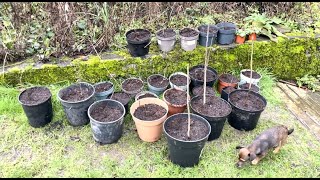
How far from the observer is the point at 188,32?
4363 mm

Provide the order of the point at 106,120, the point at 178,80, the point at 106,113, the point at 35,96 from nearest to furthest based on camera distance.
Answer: the point at 106,120, the point at 106,113, the point at 35,96, the point at 178,80

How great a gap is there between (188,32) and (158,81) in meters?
0.81

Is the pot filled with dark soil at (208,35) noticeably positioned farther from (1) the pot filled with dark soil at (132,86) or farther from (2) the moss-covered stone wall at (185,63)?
(1) the pot filled with dark soil at (132,86)

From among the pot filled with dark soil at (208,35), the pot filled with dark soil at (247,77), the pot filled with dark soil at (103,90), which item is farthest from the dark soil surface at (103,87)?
the pot filled with dark soil at (247,77)

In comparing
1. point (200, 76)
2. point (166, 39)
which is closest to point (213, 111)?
point (200, 76)

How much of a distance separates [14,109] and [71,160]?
1.13 metres

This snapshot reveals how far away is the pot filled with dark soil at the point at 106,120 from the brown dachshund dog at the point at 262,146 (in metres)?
1.27

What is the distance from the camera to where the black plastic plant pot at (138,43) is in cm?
399

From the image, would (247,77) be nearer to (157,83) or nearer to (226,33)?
(226,33)

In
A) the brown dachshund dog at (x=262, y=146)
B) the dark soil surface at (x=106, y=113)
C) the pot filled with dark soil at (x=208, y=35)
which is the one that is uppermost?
the pot filled with dark soil at (x=208, y=35)

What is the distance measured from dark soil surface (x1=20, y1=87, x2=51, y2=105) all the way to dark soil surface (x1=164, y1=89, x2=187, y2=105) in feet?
4.55

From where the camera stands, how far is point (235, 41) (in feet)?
14.7

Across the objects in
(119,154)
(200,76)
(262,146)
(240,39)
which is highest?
(240,39)

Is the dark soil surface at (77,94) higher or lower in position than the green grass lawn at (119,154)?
higher
